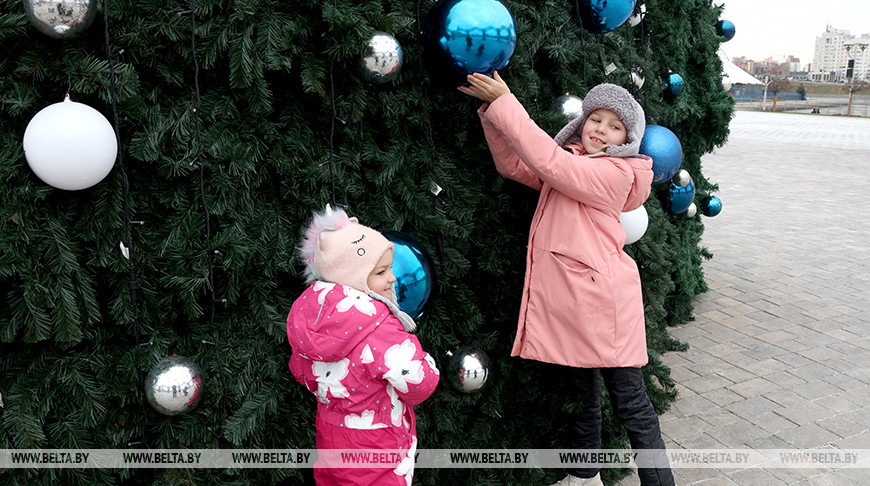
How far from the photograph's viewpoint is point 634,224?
10.3 ft

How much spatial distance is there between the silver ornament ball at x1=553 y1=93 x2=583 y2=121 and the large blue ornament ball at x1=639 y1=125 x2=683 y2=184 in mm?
504

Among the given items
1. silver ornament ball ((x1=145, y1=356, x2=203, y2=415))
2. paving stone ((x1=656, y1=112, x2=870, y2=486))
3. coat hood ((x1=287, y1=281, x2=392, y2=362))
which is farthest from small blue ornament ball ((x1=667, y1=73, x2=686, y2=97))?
silver ornament ball ((x1=145, y1=356, x2=203, y2=415))

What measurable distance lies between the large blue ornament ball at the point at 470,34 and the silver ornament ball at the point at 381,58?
0.18 meters

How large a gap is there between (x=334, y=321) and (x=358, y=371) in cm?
20

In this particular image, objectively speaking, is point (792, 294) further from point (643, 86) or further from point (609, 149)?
point (609, 149)

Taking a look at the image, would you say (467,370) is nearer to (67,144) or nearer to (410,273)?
(410,273)

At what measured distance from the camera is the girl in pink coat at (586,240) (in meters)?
2.47

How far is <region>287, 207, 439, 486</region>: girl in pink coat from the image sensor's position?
210 cm

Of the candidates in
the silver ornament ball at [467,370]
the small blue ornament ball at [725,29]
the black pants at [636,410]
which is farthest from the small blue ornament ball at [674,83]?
the silver ornament ball at [467,370]

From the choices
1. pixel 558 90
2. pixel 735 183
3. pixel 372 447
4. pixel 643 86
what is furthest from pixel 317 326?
pixel 735 183

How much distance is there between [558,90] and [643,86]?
1011mm

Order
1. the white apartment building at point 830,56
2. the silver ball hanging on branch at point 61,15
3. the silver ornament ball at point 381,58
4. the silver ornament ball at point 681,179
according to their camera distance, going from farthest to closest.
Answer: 1. the white apartment building at point 830,56
2. the silver ornament ball at point 681,179
3. the silver ornament ball at point 381,58
4. the silver ball hanging on branch at point 61,15

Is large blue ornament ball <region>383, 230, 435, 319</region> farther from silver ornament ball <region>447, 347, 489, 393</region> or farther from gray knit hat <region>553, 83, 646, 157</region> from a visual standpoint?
gray knit hat <region>553, 83, 646, 157</region>

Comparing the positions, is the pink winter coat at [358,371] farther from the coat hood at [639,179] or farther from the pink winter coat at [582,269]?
the coat hood at [639,179]
